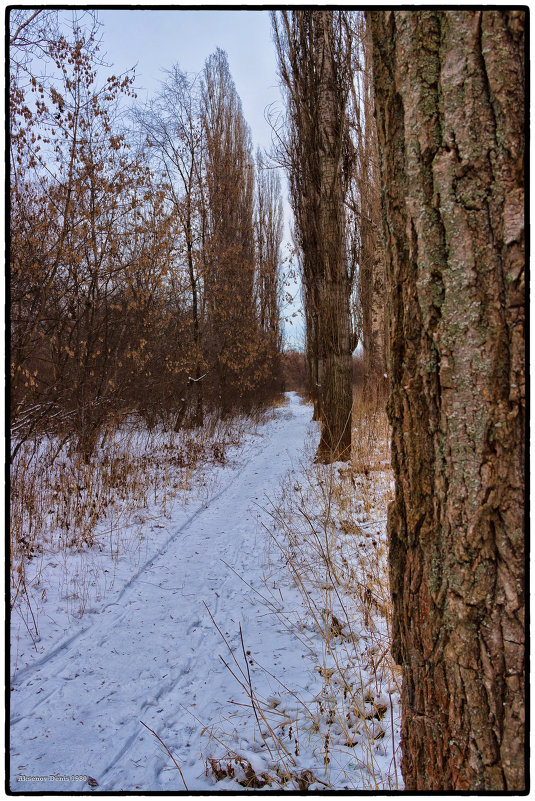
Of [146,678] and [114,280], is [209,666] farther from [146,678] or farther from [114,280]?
[114,280]

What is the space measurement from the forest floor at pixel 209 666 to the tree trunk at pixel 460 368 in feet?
2.09

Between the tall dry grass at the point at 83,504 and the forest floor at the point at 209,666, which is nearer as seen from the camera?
the forest floor at the point at 209,666

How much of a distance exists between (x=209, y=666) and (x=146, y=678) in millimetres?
309

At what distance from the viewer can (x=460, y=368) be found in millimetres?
938

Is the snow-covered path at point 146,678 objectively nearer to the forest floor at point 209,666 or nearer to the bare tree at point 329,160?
the forest floor at point 209,666

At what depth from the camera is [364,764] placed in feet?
5.27

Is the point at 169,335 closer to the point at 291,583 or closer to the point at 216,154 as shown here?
the point at 216,154

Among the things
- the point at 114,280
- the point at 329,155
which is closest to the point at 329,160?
the point at 329,155

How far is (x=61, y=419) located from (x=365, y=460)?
13.6 feet

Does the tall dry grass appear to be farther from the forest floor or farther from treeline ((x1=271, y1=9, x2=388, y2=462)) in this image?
treeline ((x1=271, y1=9, x2=388, y2=462))

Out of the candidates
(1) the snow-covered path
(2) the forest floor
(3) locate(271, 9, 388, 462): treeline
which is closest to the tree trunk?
(2) the forest floor

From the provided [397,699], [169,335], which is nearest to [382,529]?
[397,699]

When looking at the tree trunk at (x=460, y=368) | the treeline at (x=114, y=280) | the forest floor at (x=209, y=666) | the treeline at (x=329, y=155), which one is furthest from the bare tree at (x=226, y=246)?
the tree trunk at (x=460, y=368)

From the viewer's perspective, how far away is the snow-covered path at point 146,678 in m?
1.71
